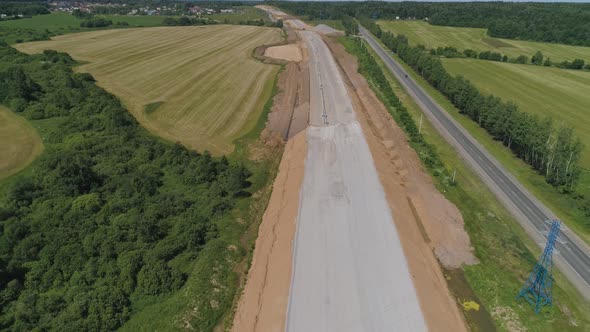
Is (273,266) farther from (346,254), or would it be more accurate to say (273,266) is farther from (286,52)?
(286,52)

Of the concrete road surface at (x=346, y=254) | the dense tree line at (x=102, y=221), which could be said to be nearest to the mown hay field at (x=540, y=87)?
the concrete road surface at (x=346, y=254)

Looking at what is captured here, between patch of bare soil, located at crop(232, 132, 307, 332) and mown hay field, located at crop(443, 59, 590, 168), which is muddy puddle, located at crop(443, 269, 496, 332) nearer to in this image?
patch of bare soil, located at crop(232, 132, 307, 332)

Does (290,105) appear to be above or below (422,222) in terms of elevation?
above

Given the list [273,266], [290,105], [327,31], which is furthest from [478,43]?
[273,266]

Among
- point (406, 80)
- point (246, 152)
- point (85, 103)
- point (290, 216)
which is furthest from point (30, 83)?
point (406, 80)

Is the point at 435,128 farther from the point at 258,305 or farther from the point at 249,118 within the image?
the point at 258,305

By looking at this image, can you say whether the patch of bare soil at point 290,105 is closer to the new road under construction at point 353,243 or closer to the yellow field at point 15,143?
the new road under construction at point 353,243

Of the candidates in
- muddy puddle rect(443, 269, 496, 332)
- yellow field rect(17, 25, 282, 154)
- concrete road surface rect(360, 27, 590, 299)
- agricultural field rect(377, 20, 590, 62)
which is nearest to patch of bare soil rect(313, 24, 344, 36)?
yellow field rect(17, 25, 282, 154)
